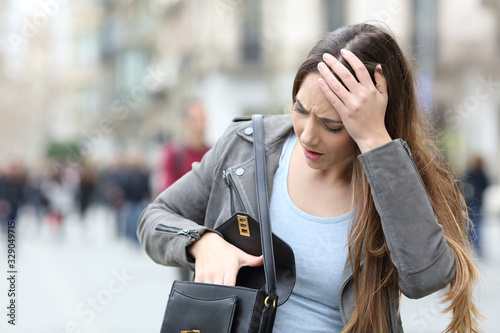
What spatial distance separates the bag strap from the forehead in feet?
0.77

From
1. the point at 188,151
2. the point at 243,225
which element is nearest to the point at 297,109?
the point at 243,225

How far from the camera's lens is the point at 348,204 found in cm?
189

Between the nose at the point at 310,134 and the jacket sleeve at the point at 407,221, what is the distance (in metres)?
0.12

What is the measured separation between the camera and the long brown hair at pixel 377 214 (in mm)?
1771

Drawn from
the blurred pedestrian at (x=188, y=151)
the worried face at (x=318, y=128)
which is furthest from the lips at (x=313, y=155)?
the blurred pedestrian at (x=188, y=151)

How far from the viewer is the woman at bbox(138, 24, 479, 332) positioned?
1.70 meters

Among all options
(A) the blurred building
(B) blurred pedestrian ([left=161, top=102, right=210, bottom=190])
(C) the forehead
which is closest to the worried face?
(C) the forehead

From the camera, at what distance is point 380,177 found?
170 centimetres

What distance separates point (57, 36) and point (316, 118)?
1682 inches

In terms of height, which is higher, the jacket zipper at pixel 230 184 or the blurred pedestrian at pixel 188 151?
the jacket zipper at pixel 230 184

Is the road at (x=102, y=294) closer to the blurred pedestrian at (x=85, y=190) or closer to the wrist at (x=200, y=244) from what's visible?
the wrist at (x=200, y=244)

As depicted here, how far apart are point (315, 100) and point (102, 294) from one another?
6.66m

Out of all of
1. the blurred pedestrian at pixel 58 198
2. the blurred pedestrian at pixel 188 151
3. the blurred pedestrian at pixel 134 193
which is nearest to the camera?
the blurred pedestrian at pixel 188 151

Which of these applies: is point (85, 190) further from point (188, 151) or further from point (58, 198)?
point (188, 151)
